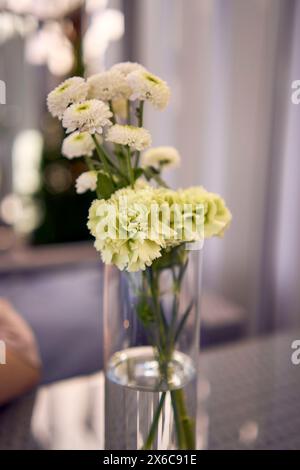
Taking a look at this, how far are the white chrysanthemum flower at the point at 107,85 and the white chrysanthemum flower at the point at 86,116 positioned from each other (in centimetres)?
6

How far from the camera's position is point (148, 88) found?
60 centimetres

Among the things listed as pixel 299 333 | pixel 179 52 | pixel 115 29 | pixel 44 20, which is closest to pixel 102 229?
pixel 299 333

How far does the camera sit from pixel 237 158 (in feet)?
7.13

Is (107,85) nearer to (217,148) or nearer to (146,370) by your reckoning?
(146,370)

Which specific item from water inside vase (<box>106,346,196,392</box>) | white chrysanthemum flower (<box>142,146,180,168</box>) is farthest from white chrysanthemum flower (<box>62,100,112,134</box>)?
water inside vase (<box>106,346,196,392</box>)

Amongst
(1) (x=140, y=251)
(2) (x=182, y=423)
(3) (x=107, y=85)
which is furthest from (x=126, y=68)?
(2) (x=182, y=423)

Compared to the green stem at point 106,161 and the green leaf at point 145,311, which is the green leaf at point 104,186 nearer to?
the green stem at point 106,161

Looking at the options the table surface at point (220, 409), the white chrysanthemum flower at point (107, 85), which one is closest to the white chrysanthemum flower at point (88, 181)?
the white chrysanthemum flower at point (107, 85)

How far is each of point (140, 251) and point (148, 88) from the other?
0.68 feet

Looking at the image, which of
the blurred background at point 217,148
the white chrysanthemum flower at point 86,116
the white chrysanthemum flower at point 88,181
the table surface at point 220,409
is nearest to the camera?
the white chrysanthemum flower at point 86,116

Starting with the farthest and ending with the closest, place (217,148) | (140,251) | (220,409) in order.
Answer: (217,148) < (220,409) < (140,251)

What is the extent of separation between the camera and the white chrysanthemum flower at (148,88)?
59cm

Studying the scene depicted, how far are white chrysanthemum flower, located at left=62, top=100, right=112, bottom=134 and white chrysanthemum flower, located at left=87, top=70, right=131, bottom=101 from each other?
6 cm

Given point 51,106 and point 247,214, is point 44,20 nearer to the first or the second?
point 247,214
